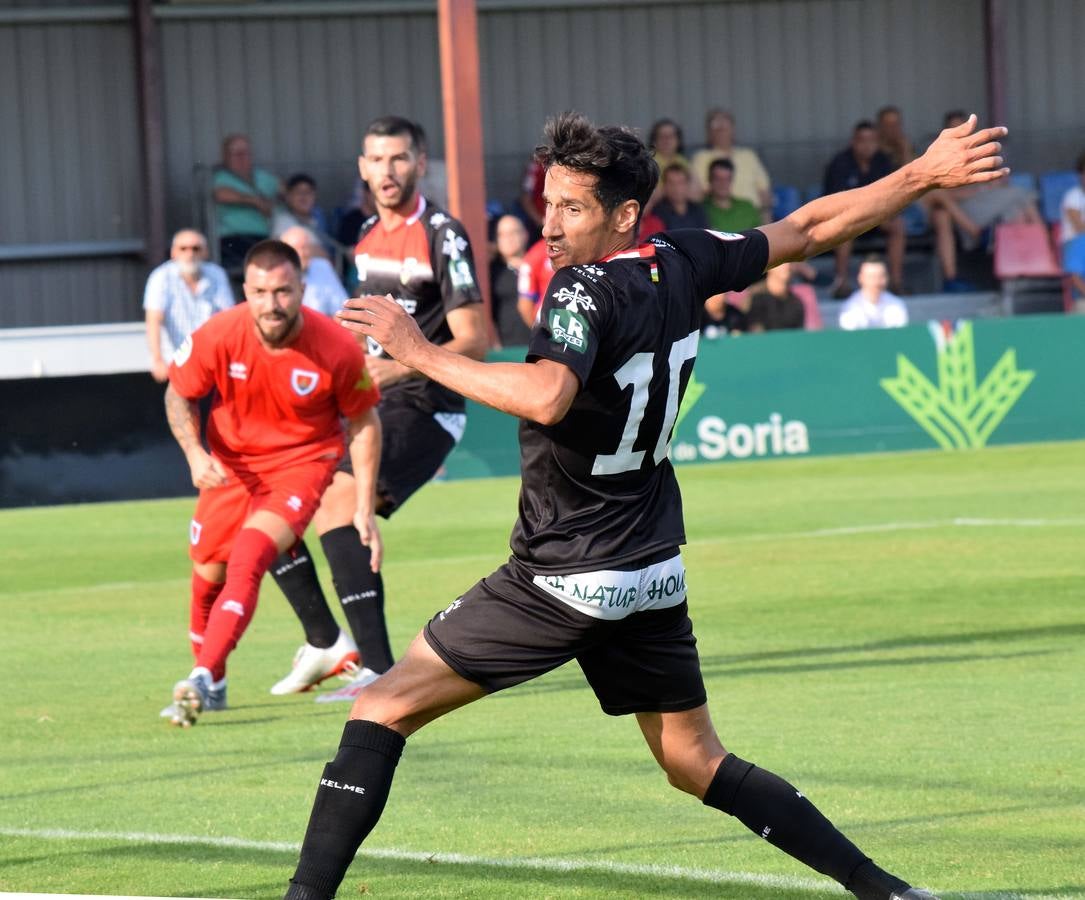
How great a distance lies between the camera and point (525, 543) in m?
4.59

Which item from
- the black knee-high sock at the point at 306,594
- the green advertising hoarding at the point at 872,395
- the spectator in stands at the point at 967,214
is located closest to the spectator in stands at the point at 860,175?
the spectator in stands at the point at 967,214

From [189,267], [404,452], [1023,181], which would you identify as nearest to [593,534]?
[404,452]

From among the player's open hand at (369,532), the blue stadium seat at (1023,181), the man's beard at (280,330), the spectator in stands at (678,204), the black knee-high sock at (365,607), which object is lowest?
the black knee-high sock at (365,607)

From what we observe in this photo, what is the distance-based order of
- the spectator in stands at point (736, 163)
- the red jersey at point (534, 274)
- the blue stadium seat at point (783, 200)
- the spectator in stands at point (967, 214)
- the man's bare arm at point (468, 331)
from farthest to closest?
1. the blue stadium seat at point (783, 200)
2. the spectator in stands at point (967, 214)
3. the spectator in stands at point (736, 163)
4. the red jersey at point (534, 274)
5. the man's bare arm at point (468, 331)

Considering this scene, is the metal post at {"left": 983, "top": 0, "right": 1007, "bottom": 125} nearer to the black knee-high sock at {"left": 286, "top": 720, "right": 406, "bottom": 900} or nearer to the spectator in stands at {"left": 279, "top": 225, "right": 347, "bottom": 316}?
the spectator in stands at {"left": 279, "top": 225, "right": 347, "bottom": 316}

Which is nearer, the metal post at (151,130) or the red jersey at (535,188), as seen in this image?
the red jersey at (535,188)

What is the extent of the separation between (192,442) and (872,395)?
11057 mm

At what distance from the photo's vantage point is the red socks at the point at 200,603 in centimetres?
823

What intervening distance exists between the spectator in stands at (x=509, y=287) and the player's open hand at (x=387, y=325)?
44.6ft

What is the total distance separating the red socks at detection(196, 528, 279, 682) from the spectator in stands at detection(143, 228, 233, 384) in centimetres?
926

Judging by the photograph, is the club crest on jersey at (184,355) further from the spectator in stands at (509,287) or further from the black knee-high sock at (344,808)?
the spectator in stands at (509,287)

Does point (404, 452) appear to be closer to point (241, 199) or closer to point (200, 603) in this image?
point (200, 603)

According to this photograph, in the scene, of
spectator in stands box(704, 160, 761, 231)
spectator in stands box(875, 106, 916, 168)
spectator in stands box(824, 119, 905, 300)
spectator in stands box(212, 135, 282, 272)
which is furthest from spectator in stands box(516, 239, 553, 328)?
spectator in stands box(875, 106, 916, 168)

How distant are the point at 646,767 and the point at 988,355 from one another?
479 inches
